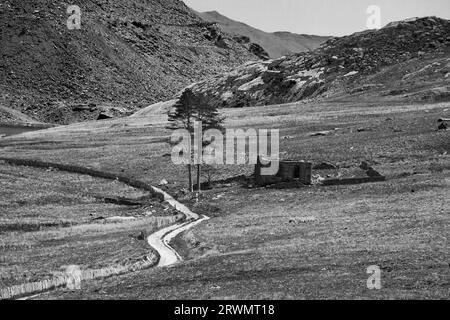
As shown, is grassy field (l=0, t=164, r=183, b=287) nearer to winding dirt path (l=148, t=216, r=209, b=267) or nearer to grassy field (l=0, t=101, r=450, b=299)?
winding dirt path (l=148, t=216, r=209, b=267)

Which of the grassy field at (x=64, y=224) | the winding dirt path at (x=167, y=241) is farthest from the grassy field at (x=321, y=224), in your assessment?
the grassy field at (x=64, y=224)

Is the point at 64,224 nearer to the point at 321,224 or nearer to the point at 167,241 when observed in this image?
the point at 167,241

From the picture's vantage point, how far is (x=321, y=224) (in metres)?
49.3

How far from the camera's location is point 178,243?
51031 millimetres

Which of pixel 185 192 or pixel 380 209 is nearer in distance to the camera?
pixel 380 209

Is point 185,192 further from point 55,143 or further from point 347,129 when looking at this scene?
point 55,143

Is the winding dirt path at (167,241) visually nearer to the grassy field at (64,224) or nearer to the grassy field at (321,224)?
the grassy field at (64,224)

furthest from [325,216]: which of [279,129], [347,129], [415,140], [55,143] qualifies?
[55,143]

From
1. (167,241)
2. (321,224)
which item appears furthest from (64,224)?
(321,224)

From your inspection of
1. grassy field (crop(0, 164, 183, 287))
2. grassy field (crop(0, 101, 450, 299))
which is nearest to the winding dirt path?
grassy field (crop(0, 164, 183, 287))

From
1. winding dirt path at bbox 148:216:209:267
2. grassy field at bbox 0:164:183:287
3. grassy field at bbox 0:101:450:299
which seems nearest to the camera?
grassy field at bbox 0:101:450:299

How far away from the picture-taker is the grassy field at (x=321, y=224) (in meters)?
30.3

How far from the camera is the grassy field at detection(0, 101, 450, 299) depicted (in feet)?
99.6

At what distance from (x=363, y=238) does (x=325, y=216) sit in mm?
12790
